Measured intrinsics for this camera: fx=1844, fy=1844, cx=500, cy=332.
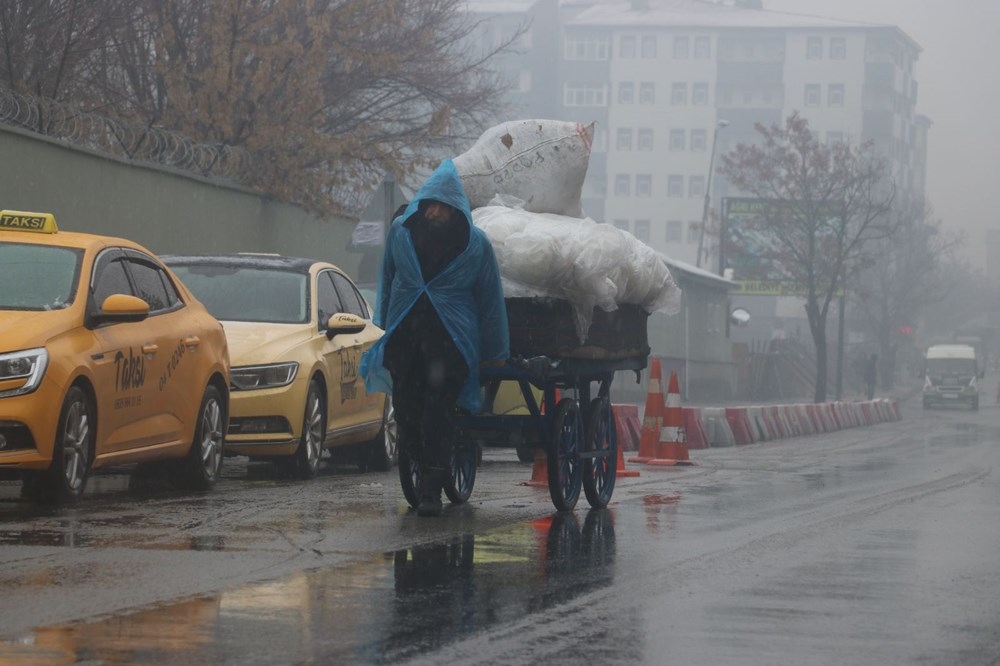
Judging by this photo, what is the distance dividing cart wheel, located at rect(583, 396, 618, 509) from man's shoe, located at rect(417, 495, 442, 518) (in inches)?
52.6

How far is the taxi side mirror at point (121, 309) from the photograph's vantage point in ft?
35.8

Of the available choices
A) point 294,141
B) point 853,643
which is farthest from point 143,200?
point 853,643

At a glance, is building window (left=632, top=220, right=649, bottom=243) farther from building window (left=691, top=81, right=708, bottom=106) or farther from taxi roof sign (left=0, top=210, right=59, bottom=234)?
taxi roof sign (left=0, top=210, right=59, bottom=234)

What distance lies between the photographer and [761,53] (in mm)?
138875

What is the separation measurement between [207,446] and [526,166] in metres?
2.94

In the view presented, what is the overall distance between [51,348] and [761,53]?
13216 centimetres

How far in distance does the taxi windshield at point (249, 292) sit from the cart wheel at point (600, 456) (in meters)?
3.20

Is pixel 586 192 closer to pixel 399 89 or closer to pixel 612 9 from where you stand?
pixel 612 9

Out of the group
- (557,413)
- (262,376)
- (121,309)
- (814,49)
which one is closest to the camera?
(121,309)

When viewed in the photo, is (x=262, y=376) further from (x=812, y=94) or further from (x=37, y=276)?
(x=812, y=94)

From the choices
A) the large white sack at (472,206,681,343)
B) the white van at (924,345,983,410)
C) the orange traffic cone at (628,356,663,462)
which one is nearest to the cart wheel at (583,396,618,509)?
the large white sack at (472,206,681,343)

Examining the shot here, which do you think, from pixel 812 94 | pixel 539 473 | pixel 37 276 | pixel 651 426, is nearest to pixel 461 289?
pixel 37 276

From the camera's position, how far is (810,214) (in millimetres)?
65000

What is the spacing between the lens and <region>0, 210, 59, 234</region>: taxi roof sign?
11.7 metres
